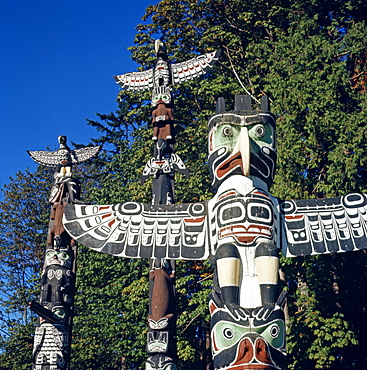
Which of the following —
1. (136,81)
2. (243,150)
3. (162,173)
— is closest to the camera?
(243,150)

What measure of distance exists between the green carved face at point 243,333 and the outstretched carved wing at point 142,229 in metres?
1.05

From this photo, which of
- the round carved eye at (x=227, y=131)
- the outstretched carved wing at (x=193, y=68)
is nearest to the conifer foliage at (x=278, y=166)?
the outstretched carved wing at (x=193, y=68)

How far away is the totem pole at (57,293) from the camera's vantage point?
7.25 m

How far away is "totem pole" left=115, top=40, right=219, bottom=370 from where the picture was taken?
735 centimetres

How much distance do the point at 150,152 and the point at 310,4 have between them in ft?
19.8

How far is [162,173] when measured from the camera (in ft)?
30.0

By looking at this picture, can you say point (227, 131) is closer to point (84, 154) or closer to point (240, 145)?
point (240, 145)

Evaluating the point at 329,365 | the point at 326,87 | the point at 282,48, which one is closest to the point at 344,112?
the point at 326,87

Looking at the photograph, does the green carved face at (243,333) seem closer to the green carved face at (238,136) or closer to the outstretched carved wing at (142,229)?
the outstretched carved wing at (142,229)

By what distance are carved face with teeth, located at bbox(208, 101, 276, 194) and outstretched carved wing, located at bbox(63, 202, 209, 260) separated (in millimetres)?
551

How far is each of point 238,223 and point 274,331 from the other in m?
1.22

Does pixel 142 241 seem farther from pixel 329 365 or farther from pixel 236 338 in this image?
pixel 329 365

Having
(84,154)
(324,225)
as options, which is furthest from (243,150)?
(84,154)

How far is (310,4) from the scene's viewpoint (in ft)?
45.5
